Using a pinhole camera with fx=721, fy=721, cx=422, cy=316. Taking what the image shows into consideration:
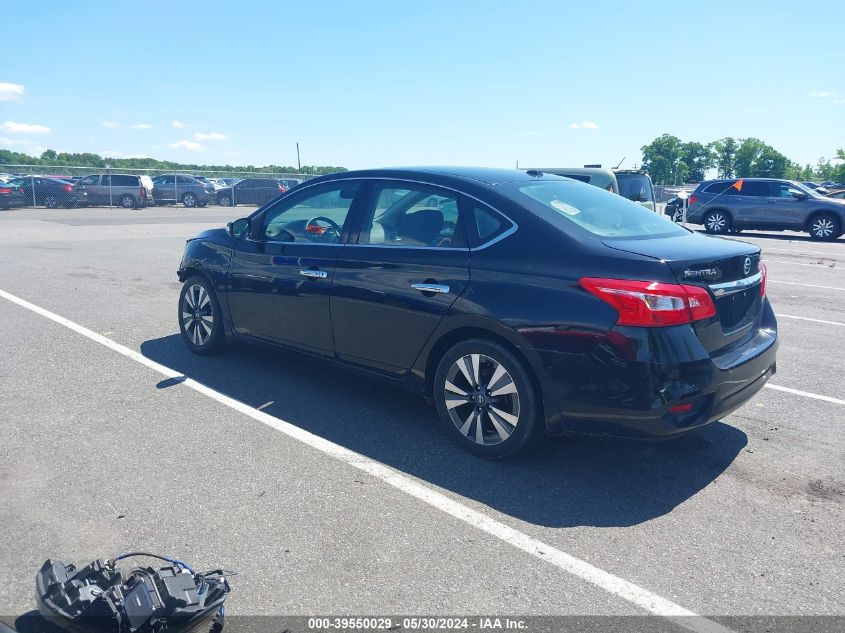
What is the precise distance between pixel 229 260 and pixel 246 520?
2.87m

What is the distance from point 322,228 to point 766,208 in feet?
62.8

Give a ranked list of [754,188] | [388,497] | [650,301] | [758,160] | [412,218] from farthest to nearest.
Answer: [758,160] → [754,188] → [412,218] → [388,497] → [650,301]

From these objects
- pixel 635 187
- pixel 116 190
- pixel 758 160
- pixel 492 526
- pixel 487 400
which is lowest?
pixel 492 526

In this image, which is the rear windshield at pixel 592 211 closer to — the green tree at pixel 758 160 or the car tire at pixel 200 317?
the car tire at pixel 200 317

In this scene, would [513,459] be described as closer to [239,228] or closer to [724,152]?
[239,228]

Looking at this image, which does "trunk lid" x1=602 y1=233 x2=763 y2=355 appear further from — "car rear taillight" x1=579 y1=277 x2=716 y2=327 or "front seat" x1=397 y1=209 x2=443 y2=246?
"front seat" x1=397 y1=209 x2=443 y2=246

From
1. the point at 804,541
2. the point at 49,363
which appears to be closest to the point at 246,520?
the point at 804,541

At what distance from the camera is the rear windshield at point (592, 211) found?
4230 millimetres

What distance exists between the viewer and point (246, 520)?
3.47m

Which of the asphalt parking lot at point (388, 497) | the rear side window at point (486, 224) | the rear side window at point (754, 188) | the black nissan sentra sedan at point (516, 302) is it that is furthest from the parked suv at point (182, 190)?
the rear side window at point (486, 224)

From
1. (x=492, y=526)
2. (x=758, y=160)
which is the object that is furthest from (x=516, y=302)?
(x=758, y=160)

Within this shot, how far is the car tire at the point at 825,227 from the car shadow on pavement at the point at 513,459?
59.7 ft

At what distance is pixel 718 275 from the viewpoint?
3.87 m

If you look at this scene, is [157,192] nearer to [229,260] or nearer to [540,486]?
[229,260]
